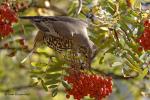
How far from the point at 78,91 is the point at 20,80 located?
4.46 meters

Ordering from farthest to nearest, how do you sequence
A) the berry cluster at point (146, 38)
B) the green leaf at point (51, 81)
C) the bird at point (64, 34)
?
the green leaf at point (51, 81) → the berry cluster at point (146, 38) → the bird at point (64, 34)

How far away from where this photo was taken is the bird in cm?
319

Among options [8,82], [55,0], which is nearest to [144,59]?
[55,0]

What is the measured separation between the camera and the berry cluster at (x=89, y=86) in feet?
10.7

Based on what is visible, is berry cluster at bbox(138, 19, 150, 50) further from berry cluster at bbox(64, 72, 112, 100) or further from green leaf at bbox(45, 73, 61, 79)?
green leaf at bbox(45, 73, 61, 79)

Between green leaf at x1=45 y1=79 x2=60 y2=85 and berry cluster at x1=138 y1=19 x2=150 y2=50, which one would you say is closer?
berry cluster at x1=138 y1=19 x2=150 y2=50

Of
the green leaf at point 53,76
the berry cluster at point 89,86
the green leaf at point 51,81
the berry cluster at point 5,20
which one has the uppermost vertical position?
the berry cluster at point 5,20

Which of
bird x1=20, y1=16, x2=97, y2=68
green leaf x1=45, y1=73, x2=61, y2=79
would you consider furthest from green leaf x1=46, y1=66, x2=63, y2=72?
bird x1=20, y1=16, x2=97, y2=68

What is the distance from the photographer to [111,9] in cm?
384

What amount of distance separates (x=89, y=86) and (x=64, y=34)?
0.36m

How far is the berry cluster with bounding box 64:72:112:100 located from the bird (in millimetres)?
105

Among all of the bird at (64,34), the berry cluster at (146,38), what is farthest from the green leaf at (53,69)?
the berry cluster at (146,38)

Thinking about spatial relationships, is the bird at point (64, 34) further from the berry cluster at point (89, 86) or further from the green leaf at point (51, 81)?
the green leaf at point (51, 81)

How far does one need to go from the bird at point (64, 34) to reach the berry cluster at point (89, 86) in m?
0.11
